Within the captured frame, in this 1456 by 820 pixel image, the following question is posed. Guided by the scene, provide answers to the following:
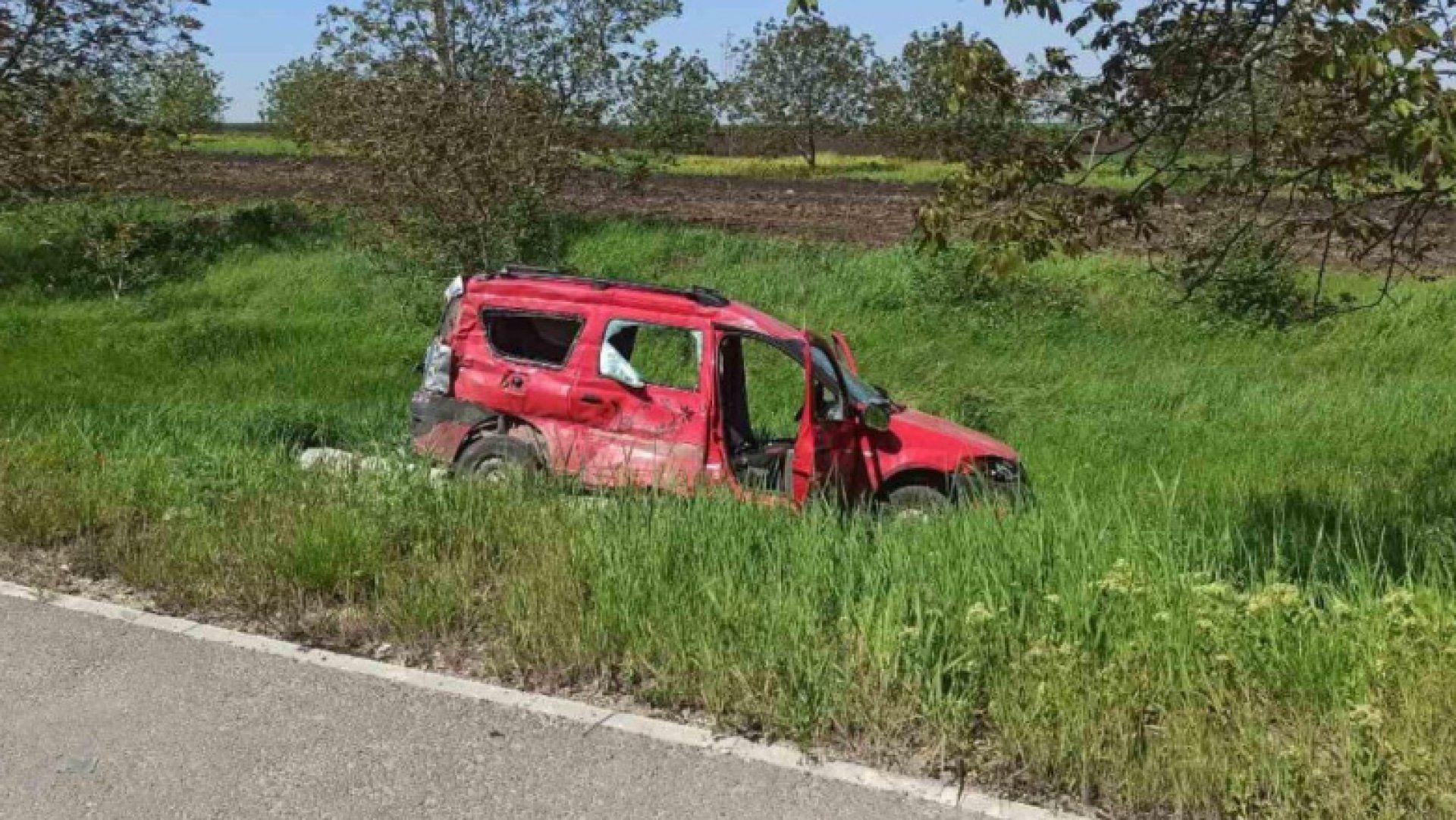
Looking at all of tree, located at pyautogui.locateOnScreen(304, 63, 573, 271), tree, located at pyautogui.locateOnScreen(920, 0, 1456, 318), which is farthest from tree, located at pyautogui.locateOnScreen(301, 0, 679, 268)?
tree, located at pyautogui.locateOnScreen(920, 0, 1456, 318)

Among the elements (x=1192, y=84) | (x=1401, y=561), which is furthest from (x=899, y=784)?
(x=1192, y=84)

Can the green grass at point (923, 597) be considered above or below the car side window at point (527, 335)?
below

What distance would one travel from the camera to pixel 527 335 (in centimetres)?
930

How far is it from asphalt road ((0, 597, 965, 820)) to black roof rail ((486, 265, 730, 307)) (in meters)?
4.91

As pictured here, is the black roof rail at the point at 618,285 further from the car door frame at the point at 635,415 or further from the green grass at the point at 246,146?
the green grass at the point at 246,146

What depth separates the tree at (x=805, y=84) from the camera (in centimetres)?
5166

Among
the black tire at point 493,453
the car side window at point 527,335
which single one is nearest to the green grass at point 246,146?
the car side window at point 527,335

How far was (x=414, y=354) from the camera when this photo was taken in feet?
54.6

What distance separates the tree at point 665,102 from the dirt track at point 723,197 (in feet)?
3.73

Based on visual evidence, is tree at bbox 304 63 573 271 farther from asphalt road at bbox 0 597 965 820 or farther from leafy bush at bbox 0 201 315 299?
asphalt road at bbox 0 597 965 820

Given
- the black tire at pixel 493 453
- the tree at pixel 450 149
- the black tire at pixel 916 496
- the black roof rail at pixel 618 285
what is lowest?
the black tire at pixel 916 496

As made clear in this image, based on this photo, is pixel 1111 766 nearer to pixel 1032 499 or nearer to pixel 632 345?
pixel 1032 499

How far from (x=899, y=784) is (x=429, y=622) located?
78.3 inches

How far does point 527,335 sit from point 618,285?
31.3 inches
